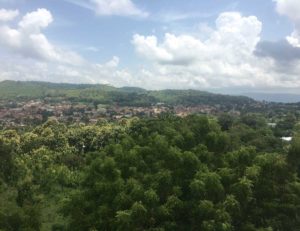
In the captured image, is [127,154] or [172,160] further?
[127,154]

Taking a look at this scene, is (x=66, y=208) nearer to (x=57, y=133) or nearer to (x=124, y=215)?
(x=124, y=215)

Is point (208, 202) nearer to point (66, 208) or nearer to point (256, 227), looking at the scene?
point (256, 227)

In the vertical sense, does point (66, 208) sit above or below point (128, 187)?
below

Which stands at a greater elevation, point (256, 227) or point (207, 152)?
point (207, 152)

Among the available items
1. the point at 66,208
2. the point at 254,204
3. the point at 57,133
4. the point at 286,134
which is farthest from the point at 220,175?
the point at 286,134

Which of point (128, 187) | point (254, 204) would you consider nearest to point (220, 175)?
point (254, 204)

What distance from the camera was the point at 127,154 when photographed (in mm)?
41750

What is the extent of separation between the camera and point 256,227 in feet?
114

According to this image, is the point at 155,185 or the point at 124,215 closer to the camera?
the point at 124,215

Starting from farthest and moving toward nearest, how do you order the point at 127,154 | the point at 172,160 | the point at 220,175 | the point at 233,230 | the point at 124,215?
1. the point at 127,154
2. the point at 172,160
3. the point at 220,175
4. the point at 233,230
5. the point at 124,215

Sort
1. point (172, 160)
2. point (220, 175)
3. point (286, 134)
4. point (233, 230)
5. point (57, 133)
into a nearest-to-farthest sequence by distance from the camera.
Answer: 1. point (233, 230)
2. point (220, 175)
3. point (172, 160)
4. point (57, 133)
5. point (286, 134)

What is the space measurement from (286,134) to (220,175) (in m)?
84.6

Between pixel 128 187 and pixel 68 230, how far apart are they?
5944 millimetres

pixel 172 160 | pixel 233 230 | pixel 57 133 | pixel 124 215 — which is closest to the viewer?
pixel 124 215
